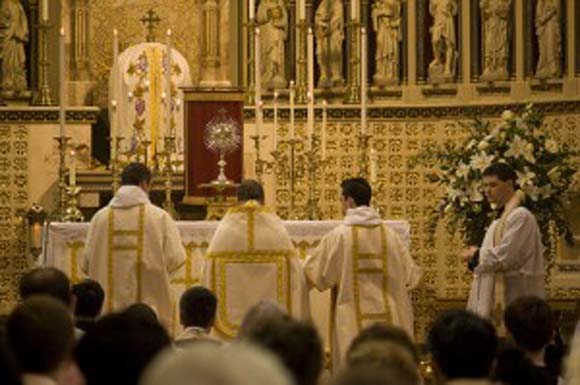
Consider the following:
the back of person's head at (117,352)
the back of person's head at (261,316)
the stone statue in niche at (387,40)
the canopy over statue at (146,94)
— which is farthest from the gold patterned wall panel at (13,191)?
the back of person's head at (117,352)

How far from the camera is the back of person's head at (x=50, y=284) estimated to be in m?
6.96

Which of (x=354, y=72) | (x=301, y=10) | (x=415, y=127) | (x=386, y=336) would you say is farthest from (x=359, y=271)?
(x=386, y=336)

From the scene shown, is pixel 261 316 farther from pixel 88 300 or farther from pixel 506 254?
pixel 506 254

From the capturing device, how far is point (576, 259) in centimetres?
1477

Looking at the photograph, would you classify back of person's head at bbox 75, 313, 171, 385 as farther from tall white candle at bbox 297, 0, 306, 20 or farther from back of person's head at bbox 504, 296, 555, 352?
tall white candle at bbox 297, 0, 306, 20

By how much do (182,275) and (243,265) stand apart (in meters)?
0.78

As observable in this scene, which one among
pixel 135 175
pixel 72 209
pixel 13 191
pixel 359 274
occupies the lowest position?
pixel 359 274

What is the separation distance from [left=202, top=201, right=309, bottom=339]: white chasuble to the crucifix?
16.9ft

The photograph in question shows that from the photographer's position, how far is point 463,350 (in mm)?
5270

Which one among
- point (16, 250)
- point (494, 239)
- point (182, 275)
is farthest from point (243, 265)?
point (16, 250)

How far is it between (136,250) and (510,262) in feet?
8.06

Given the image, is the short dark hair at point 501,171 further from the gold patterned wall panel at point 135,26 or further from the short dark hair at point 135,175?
the gold patterned wall panel at point 135,26

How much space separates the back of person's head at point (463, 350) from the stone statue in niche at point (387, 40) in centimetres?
1043

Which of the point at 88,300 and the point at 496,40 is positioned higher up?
the point at 496,40
